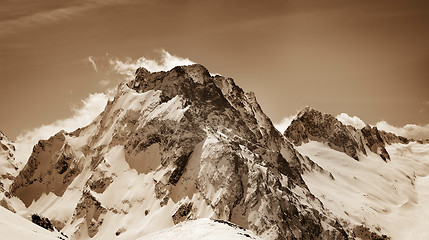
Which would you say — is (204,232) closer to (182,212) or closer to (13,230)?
(13,230)

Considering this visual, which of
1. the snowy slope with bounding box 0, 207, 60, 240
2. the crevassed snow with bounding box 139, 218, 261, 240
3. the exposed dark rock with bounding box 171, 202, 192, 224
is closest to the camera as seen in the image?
the snowy slope with bounding box 0, 207, 60, 240

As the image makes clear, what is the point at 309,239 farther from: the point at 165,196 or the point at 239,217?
the point at 165,196

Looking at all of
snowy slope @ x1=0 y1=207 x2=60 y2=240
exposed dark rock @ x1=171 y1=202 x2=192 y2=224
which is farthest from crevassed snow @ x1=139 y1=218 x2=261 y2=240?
exposed dark rock @ x1=171 y1=202 x2=192 y2=224

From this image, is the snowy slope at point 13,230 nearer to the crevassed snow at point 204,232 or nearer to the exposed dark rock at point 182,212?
the crevassed snow at point 204,232

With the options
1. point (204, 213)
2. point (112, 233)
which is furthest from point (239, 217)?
point (112, 233)

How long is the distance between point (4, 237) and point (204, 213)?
121m

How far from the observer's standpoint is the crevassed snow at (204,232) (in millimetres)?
A: 57188

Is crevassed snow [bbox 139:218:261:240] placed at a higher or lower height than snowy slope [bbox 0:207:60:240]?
higher

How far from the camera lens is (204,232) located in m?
60.2

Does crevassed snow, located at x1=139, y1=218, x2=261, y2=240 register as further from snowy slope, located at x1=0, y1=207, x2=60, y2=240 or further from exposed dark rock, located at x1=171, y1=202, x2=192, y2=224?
exposed dark rock, located at x1=171, y1=202, x2=192, y2=224

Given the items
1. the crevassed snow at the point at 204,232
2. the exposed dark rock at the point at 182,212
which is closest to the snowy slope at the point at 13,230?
the crevassed snow at the point at 204,232

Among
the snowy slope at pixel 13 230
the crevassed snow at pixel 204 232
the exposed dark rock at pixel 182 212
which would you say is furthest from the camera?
the exposed dark rock at pixel 182 212

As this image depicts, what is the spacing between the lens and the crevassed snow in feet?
188

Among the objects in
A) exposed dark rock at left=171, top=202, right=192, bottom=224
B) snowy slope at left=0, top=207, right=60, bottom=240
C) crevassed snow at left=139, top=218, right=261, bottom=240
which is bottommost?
snowy slope at left=0, top=207, right=60, bottom=240
